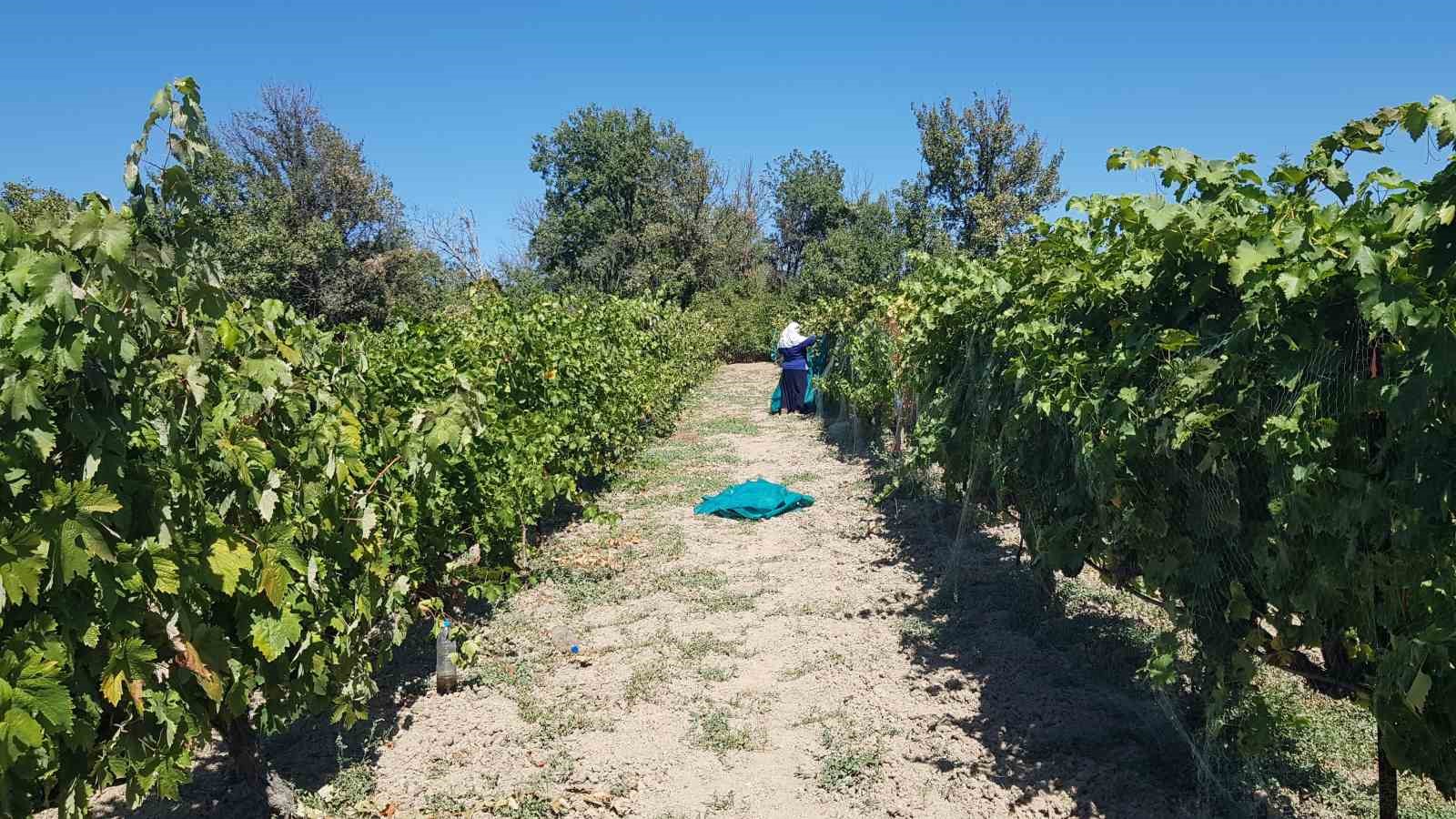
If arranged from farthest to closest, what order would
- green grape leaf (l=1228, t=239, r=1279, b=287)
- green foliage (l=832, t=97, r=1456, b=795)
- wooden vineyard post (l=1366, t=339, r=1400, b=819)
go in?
green grape leaf (l=1228, t=239, r=1279, b=287) → wooden vineyard post (l=1366, t=339, r=1400, b=819) → green foliage (l=832, t=97, r=1456, b=795)

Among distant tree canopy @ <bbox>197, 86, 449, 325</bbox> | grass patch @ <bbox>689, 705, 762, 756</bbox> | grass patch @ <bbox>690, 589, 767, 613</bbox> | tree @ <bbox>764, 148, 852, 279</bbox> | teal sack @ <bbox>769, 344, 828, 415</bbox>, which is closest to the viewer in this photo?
grass patch @ <bbox>689, 705, 762, 756</bbox>

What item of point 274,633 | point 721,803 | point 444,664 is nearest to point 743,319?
point 444,664

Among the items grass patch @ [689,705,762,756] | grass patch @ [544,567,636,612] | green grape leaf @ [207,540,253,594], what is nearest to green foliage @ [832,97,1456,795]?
grass patch @ [689,705,762,756]

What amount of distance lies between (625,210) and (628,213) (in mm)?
181

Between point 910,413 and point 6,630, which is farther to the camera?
point 910,413

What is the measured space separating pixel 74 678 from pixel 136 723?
0.35m

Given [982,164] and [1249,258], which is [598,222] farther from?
[1249,258]

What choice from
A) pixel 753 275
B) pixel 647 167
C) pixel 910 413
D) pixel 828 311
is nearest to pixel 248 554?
pixel 910 413

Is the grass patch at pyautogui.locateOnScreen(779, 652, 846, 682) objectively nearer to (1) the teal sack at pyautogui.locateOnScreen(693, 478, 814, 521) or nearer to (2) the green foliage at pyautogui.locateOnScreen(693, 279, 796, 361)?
(1) the teal sack at pyautogui.locateOnScreen(693, 478, 814, 521)

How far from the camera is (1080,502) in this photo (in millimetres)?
3863

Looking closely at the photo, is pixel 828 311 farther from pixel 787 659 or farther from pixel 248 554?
pixel 248 554

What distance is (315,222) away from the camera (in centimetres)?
2786

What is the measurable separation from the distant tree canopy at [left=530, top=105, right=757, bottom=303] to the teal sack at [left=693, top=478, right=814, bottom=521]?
25257mm

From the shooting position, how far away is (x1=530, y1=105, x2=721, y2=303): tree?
34.2 m
